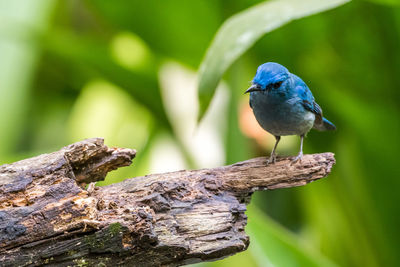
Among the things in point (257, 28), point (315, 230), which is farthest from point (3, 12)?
point (315, 230)

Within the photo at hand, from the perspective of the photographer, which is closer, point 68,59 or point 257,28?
point 257,28

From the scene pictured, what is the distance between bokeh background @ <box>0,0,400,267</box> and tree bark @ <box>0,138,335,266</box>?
0.85 m

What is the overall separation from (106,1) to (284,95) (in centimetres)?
214

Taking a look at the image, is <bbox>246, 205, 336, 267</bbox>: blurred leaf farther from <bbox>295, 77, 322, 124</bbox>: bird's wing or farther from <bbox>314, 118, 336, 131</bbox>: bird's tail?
<bbox>295, 77, 322, 124</bbox>: bird's wing

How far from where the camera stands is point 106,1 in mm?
3557

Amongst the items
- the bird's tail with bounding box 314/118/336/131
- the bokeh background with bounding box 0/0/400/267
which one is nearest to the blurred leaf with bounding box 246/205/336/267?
the bokeh background with bounding box 0/0/400/267

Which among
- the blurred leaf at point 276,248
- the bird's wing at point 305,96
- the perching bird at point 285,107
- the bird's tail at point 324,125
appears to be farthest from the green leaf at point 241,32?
the blurred leaf at point 276,248

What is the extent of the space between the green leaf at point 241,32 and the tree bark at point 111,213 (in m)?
0.36

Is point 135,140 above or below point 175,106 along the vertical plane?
below

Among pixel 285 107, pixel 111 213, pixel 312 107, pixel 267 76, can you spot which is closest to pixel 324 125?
pixel 312 107

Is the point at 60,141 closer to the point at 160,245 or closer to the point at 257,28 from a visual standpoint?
the point at 257,28

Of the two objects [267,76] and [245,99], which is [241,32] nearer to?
[267,76]

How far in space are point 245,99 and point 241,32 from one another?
2.24m

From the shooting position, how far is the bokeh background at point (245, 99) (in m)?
2.93
